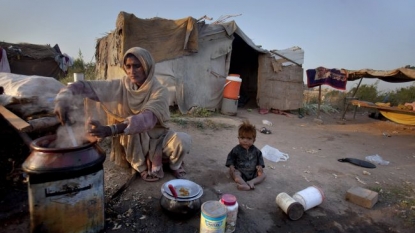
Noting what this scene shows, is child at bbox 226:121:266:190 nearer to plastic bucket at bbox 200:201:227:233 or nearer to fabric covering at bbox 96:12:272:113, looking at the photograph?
plastic bucket at bbox 200:201:227:233

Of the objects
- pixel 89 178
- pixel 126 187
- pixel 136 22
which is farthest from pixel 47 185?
pixel 136 22

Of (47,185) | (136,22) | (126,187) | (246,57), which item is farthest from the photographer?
(246,57)

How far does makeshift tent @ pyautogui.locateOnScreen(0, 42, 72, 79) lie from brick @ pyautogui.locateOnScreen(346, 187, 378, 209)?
13.9 m

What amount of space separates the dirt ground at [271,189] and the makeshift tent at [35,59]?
10.4 meters

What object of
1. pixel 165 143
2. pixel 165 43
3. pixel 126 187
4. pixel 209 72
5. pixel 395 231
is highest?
pixel 165 43

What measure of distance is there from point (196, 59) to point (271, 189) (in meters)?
5.58

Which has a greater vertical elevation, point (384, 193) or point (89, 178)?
point (89, 178)

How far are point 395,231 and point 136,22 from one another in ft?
22.4

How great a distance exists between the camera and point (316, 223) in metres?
2.42

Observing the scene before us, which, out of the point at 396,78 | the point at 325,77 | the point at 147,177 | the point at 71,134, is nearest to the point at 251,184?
the point at 147,177

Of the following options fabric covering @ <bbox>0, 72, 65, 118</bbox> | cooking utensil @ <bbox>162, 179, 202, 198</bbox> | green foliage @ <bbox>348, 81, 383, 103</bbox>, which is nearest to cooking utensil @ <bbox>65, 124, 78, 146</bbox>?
cooking utensil @ <bbox>162, 179, 202, 198</bbox>

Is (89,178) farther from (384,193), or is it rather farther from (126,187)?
(384,193)

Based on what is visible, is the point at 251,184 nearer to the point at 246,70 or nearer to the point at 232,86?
the point at 232,86

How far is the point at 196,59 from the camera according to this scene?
773 centimetres
